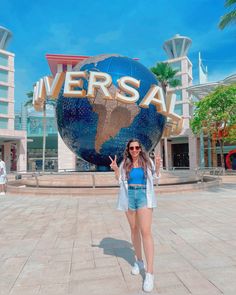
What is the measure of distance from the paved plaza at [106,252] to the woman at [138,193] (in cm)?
44

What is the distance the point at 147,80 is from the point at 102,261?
32.8 feet

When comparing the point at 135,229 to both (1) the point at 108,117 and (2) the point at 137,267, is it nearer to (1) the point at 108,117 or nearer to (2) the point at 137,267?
(2) the point at 137,267

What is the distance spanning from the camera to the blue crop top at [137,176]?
322cm

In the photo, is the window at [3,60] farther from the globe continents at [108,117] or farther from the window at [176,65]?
the globe continents at [108,117]

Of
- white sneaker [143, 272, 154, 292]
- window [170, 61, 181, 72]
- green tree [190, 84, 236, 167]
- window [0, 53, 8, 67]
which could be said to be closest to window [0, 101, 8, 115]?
window [0, 53, 8, 67]

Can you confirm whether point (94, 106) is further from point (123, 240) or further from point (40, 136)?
point (40, 136)

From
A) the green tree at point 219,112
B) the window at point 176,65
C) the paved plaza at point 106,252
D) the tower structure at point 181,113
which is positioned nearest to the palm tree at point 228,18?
the paved plaza at point 106,252

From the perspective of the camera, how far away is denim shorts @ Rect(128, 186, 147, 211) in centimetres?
317

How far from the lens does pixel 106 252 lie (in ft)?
13.4

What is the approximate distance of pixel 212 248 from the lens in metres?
4.16

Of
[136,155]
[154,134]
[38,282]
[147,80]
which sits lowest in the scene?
[38,282]

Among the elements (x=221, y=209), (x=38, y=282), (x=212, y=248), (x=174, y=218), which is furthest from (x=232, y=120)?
(x=38, y=282)

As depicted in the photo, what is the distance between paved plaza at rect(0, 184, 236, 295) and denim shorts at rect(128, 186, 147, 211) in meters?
0.84

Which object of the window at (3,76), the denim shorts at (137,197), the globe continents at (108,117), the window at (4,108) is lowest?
the denim shorts at (137,197)
